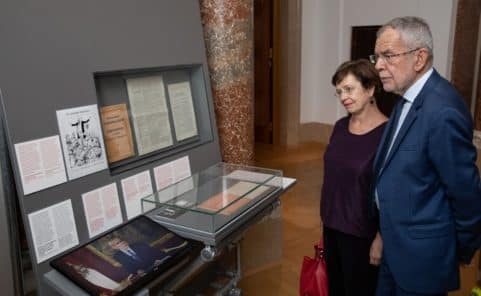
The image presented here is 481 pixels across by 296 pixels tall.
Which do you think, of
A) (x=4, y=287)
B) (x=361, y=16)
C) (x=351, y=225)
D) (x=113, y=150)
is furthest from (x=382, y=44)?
(x=361, y=16)

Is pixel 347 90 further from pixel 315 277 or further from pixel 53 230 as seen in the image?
pixel 53 230

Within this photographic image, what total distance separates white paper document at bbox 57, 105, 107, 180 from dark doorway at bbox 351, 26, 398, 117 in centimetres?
401

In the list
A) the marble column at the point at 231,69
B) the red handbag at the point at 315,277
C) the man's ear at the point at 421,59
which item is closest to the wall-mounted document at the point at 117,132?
the marble column at the point at 231,69

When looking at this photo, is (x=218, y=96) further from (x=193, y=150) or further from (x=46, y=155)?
(x=46, y=155)

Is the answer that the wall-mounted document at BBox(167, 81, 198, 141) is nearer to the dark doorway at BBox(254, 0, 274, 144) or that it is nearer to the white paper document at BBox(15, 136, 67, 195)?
the white paper document at BBox(15, 136, 67, 195)

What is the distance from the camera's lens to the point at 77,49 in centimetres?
147

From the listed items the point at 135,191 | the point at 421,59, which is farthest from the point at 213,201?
the point at 421,59

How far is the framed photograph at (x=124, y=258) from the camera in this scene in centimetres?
124

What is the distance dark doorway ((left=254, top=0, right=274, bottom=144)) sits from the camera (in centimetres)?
562

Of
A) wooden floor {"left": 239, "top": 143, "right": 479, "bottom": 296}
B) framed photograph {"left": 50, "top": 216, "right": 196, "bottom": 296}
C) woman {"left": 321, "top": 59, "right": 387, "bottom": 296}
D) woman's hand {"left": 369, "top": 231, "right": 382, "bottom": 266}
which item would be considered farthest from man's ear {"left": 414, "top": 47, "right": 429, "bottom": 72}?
wooden floor {"left": 239, "top": 143, "right": 479, "bottom": 296}

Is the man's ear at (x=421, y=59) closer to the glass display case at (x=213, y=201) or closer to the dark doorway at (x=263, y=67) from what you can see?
the glass display case at (x=213, y=201)

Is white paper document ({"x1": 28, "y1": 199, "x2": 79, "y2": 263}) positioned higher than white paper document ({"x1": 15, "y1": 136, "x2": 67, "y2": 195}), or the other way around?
white paper document ({"x1": 15, "y1": 136, "x2": 67, "y2": 195})

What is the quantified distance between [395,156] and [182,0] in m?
1.23

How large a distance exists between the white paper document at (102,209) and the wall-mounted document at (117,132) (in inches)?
6.8
